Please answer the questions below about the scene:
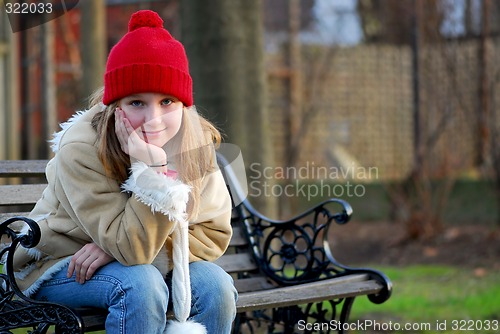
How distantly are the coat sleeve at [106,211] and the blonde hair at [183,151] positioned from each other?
0.04 meters

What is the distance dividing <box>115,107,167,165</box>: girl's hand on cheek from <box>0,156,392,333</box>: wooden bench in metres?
0.37

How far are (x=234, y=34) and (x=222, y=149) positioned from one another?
73cm

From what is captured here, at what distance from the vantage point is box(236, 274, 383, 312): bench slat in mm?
2805

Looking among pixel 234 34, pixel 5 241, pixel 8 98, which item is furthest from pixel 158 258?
pixel 8 98

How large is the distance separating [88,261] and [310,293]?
91 centimetres

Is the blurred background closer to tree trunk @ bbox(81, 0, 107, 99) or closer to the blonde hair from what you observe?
tree trunk @ bbox(81, 0, 107, 99)

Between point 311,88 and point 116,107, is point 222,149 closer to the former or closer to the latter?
point 116,107

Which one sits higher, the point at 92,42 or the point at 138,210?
the point at 92,42

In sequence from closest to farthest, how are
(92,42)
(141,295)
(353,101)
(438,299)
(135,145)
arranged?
(141,295) < (135,145) < (438,299) < (92,42) < (353,101)

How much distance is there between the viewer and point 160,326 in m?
2.40

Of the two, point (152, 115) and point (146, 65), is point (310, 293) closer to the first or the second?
point (152, 115)

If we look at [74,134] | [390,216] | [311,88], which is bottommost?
[390,216]

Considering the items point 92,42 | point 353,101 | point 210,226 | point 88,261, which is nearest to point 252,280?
point 210,226

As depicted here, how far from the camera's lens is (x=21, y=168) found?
10.6 ft
